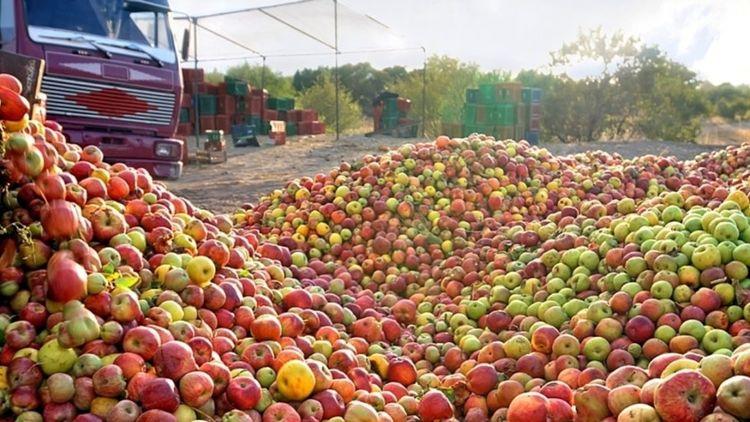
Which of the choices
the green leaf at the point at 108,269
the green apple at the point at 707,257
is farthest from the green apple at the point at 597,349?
the green leaf at the point at 108,269

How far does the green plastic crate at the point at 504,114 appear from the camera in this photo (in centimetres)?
2072

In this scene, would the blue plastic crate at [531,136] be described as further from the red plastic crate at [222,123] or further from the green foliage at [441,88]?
the red plastic crate at [222,123]

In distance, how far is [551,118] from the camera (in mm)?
26625

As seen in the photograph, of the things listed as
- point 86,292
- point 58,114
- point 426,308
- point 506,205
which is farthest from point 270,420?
point 58,114

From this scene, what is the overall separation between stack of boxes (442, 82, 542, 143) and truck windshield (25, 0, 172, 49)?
507 inches

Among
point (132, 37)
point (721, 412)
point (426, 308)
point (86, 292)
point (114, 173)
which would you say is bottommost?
point (426, 308)

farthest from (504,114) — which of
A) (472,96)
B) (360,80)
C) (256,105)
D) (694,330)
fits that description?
(360,80)

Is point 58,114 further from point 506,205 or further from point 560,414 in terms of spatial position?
point 560,414

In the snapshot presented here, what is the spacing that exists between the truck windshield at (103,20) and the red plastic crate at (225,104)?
17415 mm

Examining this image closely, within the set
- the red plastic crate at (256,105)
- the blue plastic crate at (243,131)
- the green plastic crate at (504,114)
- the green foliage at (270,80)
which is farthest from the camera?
the green foliage at (270,80)

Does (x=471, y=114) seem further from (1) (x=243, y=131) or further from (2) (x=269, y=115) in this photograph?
(2) (x=269, y=115)

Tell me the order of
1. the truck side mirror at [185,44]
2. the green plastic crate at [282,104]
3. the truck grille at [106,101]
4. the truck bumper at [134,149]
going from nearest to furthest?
the truck grille at [106,101] < the truck bumper at [134,149] < the truck side mirror at [185,44] < the green plastic crate at [282,104]

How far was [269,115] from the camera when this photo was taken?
28625mm

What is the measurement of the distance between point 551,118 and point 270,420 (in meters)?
25.4
